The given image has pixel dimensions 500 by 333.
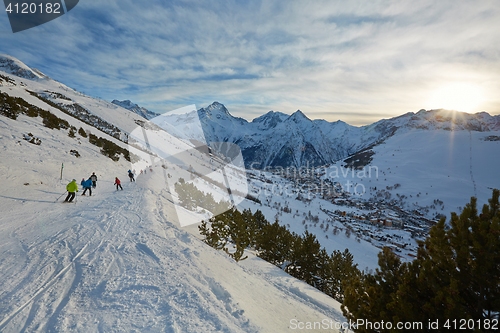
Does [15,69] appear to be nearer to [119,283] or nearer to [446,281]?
[119,283]

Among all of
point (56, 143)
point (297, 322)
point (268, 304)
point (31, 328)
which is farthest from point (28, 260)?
point (56, 143)

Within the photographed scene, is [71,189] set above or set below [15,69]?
below

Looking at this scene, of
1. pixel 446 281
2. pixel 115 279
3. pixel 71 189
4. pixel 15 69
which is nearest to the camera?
pixel 446 281

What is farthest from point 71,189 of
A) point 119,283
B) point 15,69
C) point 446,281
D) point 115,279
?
point 15,69

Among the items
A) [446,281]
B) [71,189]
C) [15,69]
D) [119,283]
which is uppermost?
[15,69]

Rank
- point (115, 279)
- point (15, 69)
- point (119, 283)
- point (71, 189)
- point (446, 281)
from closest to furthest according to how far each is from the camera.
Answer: point (446, 281) → point (119, 283) → point (115, 279) → point (71, 189) → point (15, 69)

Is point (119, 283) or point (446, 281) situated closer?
point (446, 281)

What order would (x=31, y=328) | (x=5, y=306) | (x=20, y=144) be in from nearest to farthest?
(x=31, y=328), (x=5, y=306), (x=20, y=144)

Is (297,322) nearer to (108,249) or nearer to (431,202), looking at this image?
(108,249)

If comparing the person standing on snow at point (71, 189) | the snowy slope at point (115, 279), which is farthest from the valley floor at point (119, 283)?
the person standing on snow at point (71, 189)

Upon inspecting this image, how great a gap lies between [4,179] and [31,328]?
15225 millimetres

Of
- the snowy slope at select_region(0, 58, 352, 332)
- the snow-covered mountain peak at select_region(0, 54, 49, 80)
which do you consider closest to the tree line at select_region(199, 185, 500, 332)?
the snowy slope at select_region(0, 58, 352, 332)

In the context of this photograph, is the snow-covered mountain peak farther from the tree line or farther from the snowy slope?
the tree line

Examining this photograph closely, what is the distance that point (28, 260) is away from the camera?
715cm
